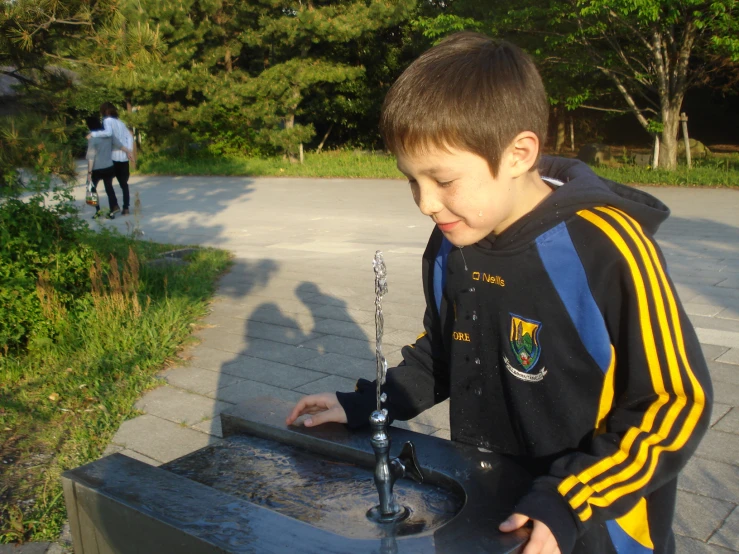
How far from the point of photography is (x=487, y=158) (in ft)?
5.04

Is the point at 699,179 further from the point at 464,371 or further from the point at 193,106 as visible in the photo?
the point at 193,106

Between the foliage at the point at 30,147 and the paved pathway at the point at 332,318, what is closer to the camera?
the paved pathway at the point at 332,318

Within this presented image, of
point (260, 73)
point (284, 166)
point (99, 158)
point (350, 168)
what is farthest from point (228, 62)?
point (99, 158)

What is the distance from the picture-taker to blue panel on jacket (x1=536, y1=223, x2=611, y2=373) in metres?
1.49

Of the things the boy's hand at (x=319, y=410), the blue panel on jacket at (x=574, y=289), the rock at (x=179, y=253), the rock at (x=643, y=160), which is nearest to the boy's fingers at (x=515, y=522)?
the blue panel on jacket at (x=574, y=289)

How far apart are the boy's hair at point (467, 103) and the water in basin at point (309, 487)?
0.69 metres

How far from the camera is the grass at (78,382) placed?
3375mm

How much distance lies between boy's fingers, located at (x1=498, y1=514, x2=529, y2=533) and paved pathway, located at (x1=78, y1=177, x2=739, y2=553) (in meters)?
1.77

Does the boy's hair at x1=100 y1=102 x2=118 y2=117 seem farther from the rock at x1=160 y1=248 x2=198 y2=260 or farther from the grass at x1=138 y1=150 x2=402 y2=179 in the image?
the grass at x1=138 y1=150 x2=402 y2=179

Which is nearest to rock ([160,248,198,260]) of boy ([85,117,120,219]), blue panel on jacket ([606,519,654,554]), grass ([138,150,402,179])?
boy ([85,117,120,219])

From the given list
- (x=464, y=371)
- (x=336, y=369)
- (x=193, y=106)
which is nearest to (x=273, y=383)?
(x=336, y=369)

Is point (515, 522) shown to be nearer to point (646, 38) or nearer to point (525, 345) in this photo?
point (525, 345)

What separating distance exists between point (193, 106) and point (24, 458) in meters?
21.7

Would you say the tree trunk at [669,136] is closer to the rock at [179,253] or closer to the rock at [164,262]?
the rock at [179,253]
